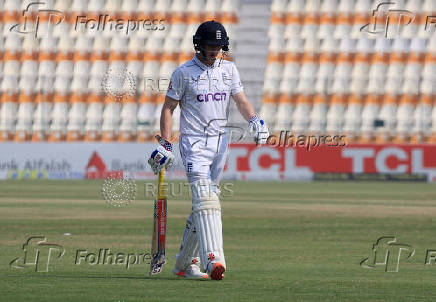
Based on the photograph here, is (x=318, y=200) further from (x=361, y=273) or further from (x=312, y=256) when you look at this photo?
(x=361, y=273)

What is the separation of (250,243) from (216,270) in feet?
16.3

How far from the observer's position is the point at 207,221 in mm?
8352

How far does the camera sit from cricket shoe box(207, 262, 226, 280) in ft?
27.0

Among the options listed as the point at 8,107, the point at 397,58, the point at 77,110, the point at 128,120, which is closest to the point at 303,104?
the point at 397,58

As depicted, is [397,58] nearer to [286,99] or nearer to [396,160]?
[286,99]

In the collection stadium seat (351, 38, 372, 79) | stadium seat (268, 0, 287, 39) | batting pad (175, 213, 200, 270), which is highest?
stadium seat (268, 0, 287, 39)

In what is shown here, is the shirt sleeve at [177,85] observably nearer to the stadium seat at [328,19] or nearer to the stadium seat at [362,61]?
the stadium seat at [362,61]

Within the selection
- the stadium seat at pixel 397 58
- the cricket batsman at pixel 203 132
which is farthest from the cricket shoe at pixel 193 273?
the stadium seat at pixel 397 58

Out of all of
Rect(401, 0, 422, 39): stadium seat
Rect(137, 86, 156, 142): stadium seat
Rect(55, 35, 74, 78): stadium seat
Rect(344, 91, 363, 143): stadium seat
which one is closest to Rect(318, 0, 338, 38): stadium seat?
Rect(401, 0, 422, 39): stadium seat

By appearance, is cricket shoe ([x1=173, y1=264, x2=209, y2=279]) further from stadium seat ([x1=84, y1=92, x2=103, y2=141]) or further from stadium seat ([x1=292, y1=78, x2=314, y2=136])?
stadium seat ([x1=292, y1=78, x2=314, y2=136])

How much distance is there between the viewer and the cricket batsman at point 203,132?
8359 mm

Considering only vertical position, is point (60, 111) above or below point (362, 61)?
below

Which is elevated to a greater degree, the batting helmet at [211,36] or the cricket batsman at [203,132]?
the batting helmet at [211,36]

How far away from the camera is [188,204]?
22.9 metres
